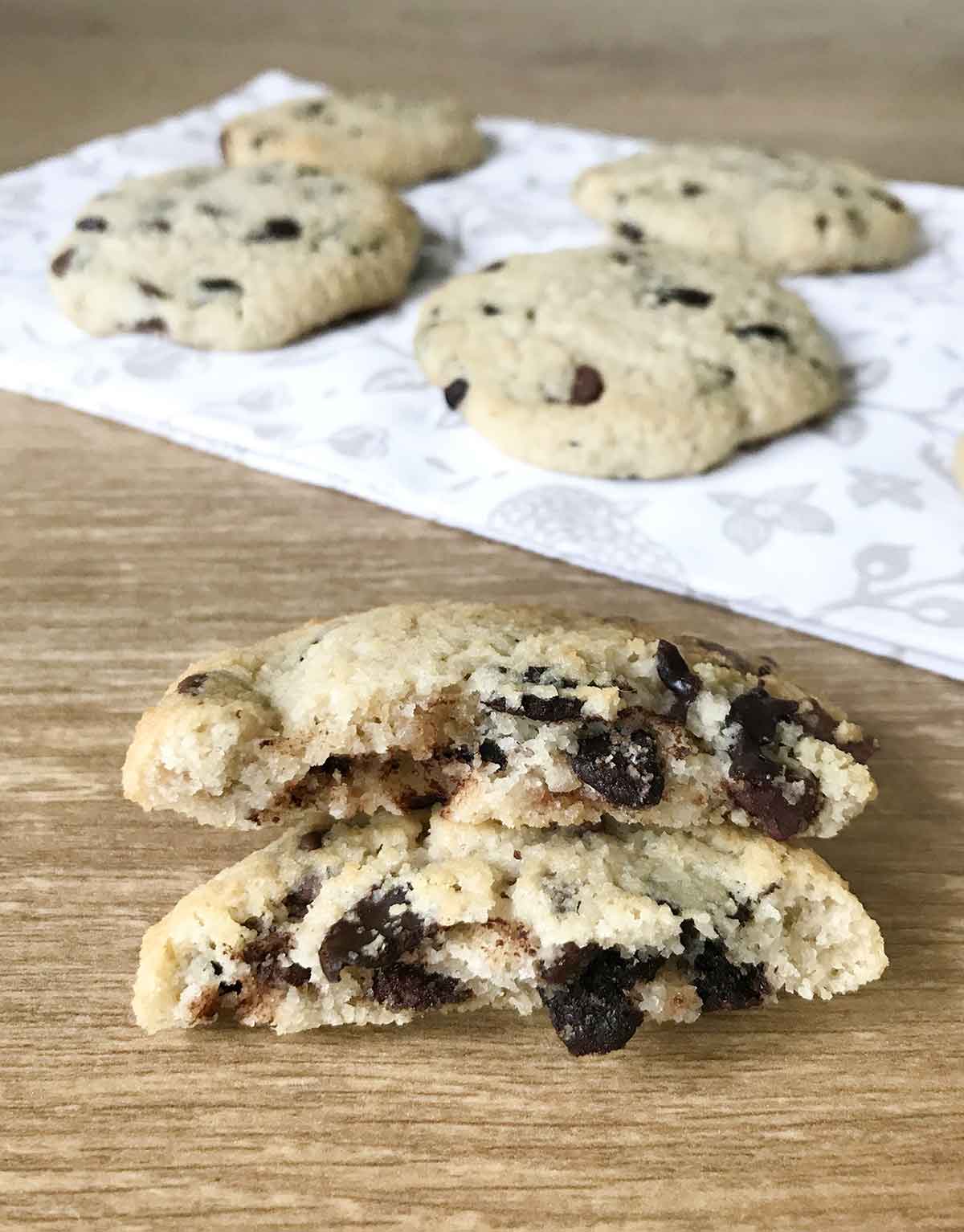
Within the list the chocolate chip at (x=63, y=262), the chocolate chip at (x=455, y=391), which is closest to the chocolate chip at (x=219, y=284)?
the chocolate chip at (x=63, y=262)

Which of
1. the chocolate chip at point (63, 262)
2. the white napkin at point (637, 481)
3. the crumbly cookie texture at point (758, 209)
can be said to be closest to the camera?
the white napkin at point (637, 481)

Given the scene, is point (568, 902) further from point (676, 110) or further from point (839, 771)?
point (676, 110)

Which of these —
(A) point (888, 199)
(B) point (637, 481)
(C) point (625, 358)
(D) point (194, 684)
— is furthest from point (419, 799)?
(A) point (888, 199)

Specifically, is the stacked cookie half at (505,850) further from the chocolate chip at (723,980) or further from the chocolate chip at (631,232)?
the chocolate chip at (631,232)

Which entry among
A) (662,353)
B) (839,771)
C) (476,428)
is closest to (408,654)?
(839,771)

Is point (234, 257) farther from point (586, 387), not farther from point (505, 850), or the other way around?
point (505, 850)

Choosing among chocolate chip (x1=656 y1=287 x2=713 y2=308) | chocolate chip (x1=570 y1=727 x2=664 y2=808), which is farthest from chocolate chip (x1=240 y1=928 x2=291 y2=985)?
chocolate chip (x1=656 y1=287 x2=713 y2=308)

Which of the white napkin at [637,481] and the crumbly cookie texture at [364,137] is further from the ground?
the crumbly cookie texture at [364,137]
